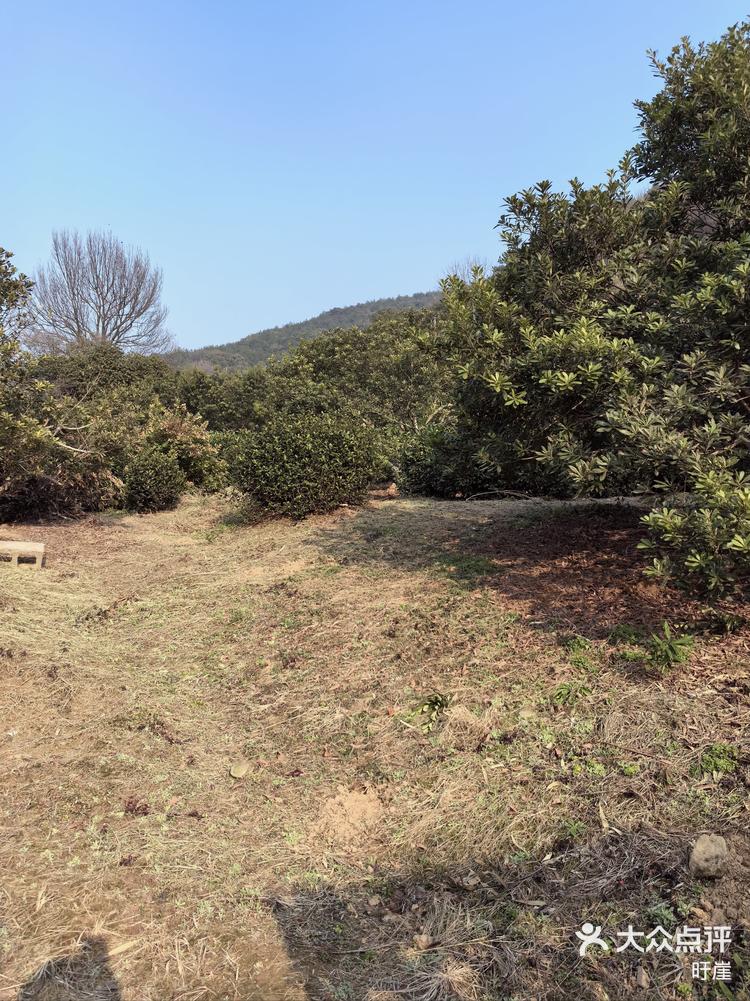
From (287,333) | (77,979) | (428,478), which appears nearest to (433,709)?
(77,979)

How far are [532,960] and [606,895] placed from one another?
13.1 inches

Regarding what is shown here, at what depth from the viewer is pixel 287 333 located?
57469 millimetres

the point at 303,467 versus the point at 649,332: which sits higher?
the point at 649,332

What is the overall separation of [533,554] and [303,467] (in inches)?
132

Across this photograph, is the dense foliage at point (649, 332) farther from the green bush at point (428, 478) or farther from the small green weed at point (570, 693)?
the green bush at point (428, 478)

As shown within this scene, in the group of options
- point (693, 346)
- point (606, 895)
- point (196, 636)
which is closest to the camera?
point (606, 895)

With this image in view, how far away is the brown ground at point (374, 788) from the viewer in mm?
1989

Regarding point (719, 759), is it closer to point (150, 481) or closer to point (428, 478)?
point (428, 478)

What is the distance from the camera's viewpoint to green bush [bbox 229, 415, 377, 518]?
7.69 meters

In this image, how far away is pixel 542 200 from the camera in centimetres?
446

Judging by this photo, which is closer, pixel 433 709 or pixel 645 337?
pixel 433 709

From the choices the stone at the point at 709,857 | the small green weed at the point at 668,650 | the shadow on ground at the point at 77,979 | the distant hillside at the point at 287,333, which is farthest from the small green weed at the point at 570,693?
the distant hillside at the point at 287,333

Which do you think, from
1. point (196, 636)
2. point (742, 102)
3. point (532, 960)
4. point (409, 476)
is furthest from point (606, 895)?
point (409, 476)

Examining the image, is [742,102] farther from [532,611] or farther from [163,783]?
[163,783]
